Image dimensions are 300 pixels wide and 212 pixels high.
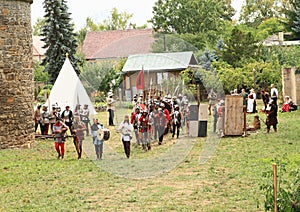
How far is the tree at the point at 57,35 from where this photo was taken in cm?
4247

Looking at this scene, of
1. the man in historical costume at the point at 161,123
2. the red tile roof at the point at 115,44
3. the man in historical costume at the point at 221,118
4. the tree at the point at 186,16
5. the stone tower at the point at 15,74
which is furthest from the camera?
the red tile roof at the point at 115,44

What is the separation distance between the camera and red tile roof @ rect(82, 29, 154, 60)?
A: 59.4m

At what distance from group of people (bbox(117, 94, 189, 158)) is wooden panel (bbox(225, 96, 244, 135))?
158cm

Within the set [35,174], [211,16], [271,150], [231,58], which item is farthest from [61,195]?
[211,16]

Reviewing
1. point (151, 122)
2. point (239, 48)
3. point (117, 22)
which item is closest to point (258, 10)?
point (117, 22)

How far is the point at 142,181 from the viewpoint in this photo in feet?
46.4

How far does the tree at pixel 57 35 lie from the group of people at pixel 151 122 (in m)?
19.5

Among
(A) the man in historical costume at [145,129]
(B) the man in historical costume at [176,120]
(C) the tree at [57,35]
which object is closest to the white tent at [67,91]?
(B) the man in historical costume at [176,120]

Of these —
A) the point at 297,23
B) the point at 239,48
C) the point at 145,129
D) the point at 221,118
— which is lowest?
the point at 145,129

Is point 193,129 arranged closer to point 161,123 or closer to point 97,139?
point 161,123

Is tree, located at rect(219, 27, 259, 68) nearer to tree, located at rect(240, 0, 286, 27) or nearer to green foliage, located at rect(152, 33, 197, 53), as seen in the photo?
green foliage, located at rect(152, 33, 197, 53)

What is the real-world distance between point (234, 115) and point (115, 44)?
3901 cm

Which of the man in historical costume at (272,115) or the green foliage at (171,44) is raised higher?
the green foliage at (171,44)

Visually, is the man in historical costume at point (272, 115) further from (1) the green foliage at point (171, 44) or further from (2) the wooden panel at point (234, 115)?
(1) the green foliage at point (171, 44)
